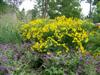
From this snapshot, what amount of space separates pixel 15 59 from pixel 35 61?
762 millimetres

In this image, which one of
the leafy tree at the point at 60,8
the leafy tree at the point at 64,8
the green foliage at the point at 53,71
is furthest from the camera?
the leafy tree at the point at 64,8

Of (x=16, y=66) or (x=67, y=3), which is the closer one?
(x=16, y=66)

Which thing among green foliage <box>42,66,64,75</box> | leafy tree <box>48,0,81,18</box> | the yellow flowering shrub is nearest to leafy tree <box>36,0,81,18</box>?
leafy tree <box>48,0,81,18</box>

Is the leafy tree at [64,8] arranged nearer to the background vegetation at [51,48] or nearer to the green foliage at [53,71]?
the background vegetation at [51,48]

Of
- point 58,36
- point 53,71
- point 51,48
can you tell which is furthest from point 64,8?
point 53,71

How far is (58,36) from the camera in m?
7.73

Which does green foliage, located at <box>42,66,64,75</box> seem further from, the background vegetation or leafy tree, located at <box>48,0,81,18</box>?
leafy tree, located at <box>48,0,81,18</box>

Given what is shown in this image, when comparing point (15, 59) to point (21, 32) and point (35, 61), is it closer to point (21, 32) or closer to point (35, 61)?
point (35, 61)

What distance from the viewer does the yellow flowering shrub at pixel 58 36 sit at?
7.57 metres

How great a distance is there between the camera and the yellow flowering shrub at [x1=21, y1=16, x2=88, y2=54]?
24.8 ft

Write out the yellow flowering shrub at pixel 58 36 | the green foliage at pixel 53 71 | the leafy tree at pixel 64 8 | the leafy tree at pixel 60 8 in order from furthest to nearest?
the leafy tree at pixel 64 8
the leafy tree at pixel 60 8
the yellow flowering shrub at pixel 58 36
the green foliage at pixel 53 71

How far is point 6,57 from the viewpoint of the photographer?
637cm

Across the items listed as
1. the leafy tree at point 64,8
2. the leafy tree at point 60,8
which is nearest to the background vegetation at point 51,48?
the leafy tree at point 60,8

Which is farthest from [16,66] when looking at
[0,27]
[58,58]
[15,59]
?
[0,27]
